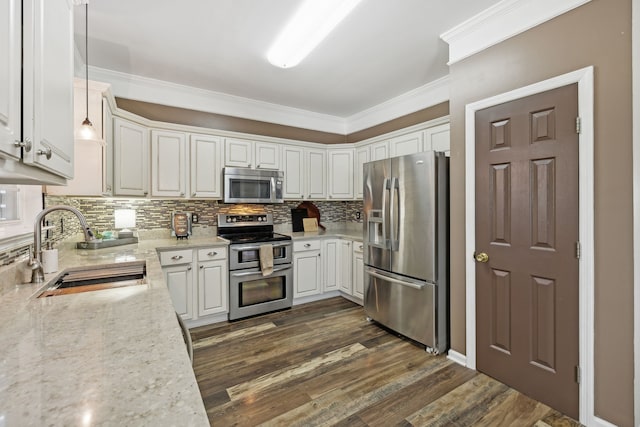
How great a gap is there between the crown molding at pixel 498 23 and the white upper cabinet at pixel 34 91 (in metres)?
2.45

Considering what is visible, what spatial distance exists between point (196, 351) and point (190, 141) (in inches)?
85.9

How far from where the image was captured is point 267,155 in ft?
12.4

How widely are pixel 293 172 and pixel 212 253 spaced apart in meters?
1.53

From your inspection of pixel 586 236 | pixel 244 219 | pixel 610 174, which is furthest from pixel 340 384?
pixel 244 219

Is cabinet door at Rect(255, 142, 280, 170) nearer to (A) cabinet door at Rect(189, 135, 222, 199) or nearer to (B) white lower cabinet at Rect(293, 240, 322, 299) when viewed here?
(A) cabinet door at Rect(189, 135, 222, 199)

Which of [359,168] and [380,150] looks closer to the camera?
[380,150]

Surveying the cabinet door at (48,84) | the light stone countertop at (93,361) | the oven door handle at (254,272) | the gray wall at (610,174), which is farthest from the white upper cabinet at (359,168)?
the cabinet door at (48,84)

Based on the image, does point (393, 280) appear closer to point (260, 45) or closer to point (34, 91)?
point (260, 45)

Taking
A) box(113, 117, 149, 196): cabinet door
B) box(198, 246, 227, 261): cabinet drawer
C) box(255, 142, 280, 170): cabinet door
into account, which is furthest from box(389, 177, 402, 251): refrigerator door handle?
box(113, 117, 149, 196): cabinet door

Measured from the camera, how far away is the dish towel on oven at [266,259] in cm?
333

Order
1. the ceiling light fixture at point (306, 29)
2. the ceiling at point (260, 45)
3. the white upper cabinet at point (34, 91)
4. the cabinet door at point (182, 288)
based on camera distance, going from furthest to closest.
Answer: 1. the cabinet door at point (182, 288)
2. the ceiling at point (260, 45)
3. the ceiling light fixture at point (306, 29)
4. the white upper cabinet at point (34, 91)

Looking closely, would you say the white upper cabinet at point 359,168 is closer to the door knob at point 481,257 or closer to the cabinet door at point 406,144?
the cabinet door at point 406,144

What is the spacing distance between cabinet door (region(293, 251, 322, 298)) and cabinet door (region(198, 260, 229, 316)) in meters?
0.87

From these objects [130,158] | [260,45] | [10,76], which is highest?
[260,45]
